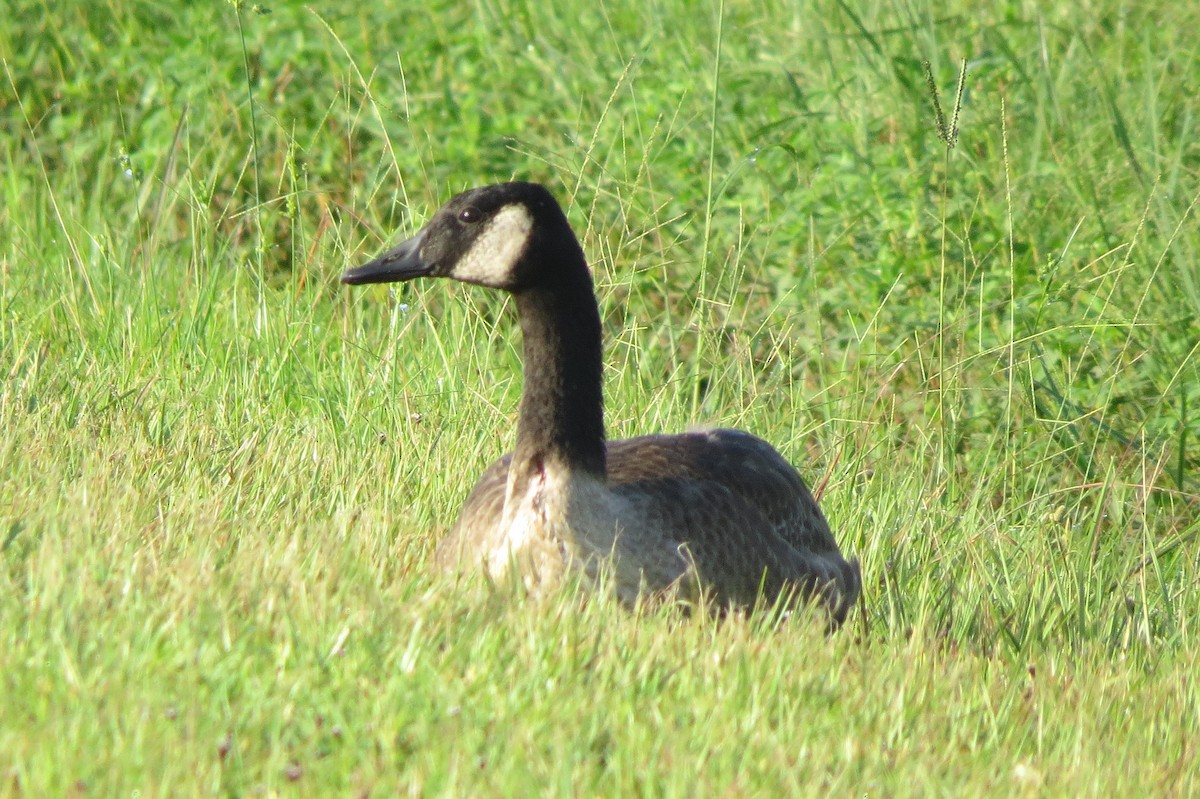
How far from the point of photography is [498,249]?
13.6ft

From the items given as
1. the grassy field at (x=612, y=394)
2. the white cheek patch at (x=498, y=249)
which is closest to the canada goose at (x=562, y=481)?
the white cheek patch at (x=498, y=249)

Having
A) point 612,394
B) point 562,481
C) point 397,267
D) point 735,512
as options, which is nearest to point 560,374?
point 562,481

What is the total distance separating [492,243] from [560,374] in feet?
1.25

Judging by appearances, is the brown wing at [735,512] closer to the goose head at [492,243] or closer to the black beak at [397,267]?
the goose head at [492,243]

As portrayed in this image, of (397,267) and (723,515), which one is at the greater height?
(397,267)

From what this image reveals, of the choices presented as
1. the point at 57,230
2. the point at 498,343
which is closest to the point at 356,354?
the point at 498,343

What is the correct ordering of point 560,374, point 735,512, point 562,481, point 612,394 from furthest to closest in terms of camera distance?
point 612,394 < point 735,512 < point 560,374 < point 562,481

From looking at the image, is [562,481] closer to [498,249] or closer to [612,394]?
[498,249]

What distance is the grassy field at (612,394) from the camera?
9.30 feet

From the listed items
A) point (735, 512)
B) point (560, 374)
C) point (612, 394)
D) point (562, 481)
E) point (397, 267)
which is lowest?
point (612, 394)

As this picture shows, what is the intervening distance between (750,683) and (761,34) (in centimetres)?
579

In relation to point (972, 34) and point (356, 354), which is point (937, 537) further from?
point (972, 34)

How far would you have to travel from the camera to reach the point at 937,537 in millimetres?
4996

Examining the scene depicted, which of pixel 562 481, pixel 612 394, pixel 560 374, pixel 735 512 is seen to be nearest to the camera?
pixel 562 481
